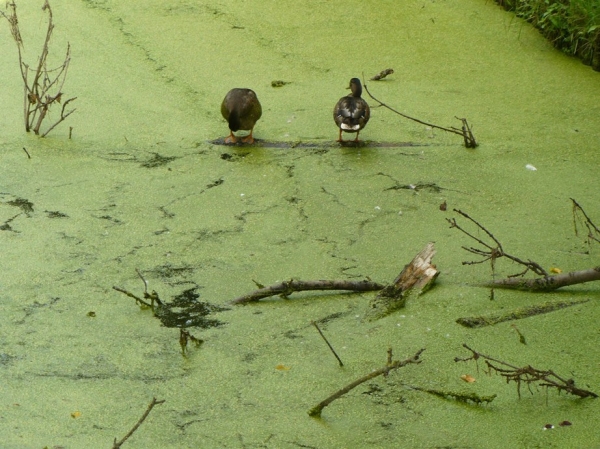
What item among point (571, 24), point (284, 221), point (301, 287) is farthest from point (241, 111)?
point (571, 24)

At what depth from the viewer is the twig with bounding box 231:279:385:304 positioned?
2.72 meters

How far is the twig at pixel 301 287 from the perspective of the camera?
2.72 metres

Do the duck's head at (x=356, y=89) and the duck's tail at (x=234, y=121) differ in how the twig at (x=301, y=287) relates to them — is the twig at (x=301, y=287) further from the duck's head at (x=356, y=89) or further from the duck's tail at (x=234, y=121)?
the duck's head at (x=356, y=89)

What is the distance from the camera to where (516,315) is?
253cm

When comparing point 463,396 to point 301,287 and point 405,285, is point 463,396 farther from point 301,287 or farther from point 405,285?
point 301,287

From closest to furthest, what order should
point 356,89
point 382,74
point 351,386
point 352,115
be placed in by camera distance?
1. point 351,386
2. point 352,115
3. point 356,89
4. point 382,74

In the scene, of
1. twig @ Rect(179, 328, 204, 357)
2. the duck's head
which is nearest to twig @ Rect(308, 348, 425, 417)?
twig @ Rect(179, 328, 204, 357)

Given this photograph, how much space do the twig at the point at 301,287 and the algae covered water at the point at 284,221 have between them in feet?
0.13

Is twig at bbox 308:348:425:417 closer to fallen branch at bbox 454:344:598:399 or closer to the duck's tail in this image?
fallen branch at bbox 454:344:598:399

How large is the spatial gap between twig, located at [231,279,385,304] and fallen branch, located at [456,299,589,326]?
35 centimetres

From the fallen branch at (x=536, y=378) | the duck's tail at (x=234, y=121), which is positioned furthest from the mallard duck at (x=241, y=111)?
the fallen branch at (x=536, y=378)

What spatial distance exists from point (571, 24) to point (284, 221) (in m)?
2.24

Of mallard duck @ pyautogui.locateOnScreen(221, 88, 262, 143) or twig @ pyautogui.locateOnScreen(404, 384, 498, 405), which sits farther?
mallard duck @ pyautogui.locateOnScreen(221, 88, 262, 143)

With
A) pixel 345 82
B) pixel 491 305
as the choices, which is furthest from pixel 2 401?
pixel 345 82
